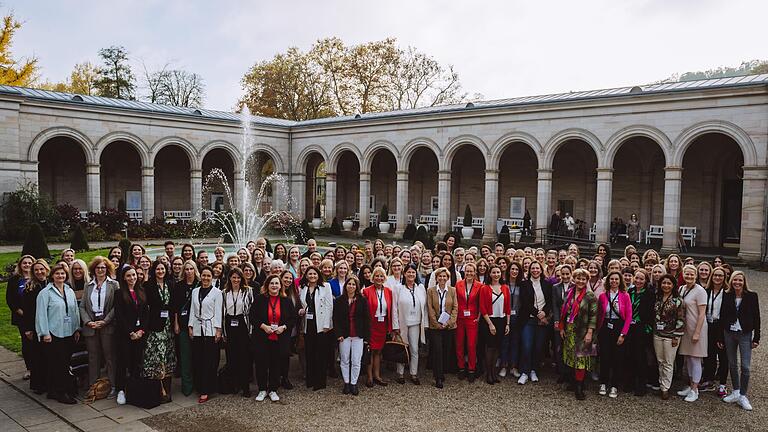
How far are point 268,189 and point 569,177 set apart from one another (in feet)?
65.5

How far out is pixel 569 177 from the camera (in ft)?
91.7

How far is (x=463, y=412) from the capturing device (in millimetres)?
7355

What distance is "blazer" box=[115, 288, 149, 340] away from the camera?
7340mm

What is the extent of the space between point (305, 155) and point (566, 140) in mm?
15938

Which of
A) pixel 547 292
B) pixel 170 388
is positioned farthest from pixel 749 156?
pixel 170 388

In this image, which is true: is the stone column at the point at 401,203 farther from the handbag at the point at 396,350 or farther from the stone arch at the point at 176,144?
the handbag at the point at 396,350

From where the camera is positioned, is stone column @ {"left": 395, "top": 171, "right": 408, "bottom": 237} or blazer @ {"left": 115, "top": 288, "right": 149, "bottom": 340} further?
stone column @ {"left": 395, "top": 171, "right": 408, "bottom": 237}

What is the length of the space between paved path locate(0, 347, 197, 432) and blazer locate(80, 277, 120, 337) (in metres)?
0.97

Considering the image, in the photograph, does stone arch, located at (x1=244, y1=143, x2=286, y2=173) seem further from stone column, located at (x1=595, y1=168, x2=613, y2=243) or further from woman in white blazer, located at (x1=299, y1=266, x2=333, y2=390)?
woman in white blazer, located at (x1=299, y1=266, x2=333, y2=390)

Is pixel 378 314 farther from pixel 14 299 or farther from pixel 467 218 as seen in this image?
pixel 467 218

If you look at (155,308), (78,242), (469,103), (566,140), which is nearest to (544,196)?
(566,140)

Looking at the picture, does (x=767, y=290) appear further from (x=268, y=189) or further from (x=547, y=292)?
(x=268, y=189)

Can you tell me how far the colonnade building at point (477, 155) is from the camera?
21.3m

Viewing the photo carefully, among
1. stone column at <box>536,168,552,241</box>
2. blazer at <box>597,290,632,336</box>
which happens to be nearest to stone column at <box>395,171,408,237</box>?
stone column at <box>536,168,552,241</box>
